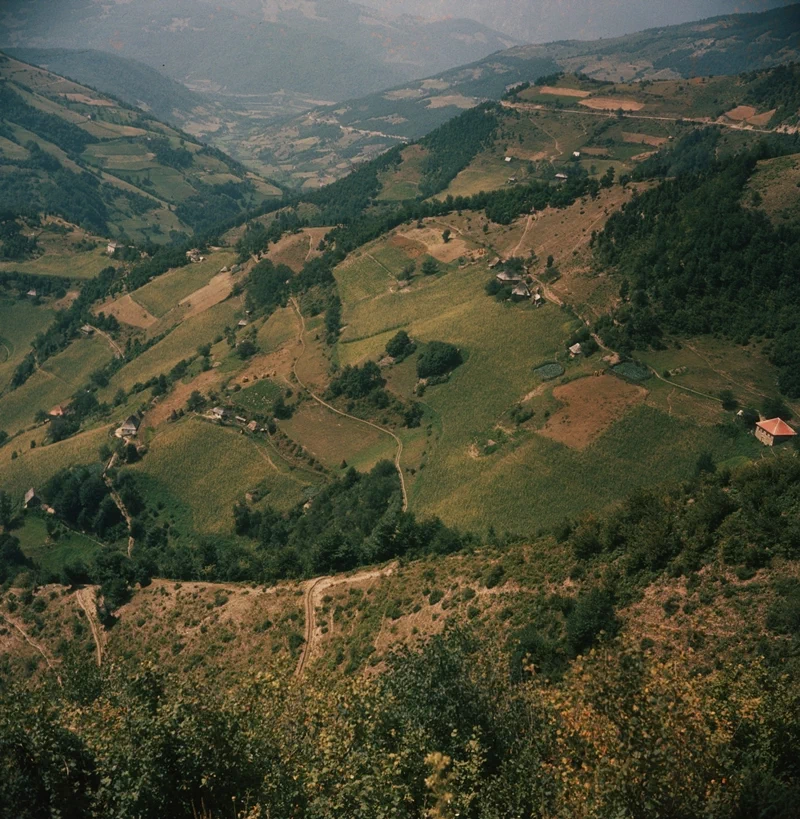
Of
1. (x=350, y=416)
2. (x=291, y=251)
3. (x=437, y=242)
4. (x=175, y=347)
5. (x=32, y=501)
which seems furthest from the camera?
(x=291, y=251)

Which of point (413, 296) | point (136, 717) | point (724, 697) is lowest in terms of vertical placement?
point (413, 296)

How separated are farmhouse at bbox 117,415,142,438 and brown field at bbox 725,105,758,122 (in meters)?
174

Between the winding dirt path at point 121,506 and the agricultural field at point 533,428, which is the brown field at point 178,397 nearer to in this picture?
the winding dirt path at point 121,506

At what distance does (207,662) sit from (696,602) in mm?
37939

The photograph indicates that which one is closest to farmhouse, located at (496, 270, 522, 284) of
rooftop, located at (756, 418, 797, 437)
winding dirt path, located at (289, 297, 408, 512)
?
winding dirt path, located at (289, 297, 408, 512)

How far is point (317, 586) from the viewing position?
6112cm

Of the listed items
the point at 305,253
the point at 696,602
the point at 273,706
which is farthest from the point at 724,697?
the point at 305,253

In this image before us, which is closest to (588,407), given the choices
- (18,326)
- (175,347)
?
(175,347)

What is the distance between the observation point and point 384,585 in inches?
2265

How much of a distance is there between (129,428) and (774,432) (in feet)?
306

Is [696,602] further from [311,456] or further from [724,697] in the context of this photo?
[311,456]

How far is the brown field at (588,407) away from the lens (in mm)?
76188

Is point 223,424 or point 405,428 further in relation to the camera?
point 223,424

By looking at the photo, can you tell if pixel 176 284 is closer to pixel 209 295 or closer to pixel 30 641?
pixel 209 295
